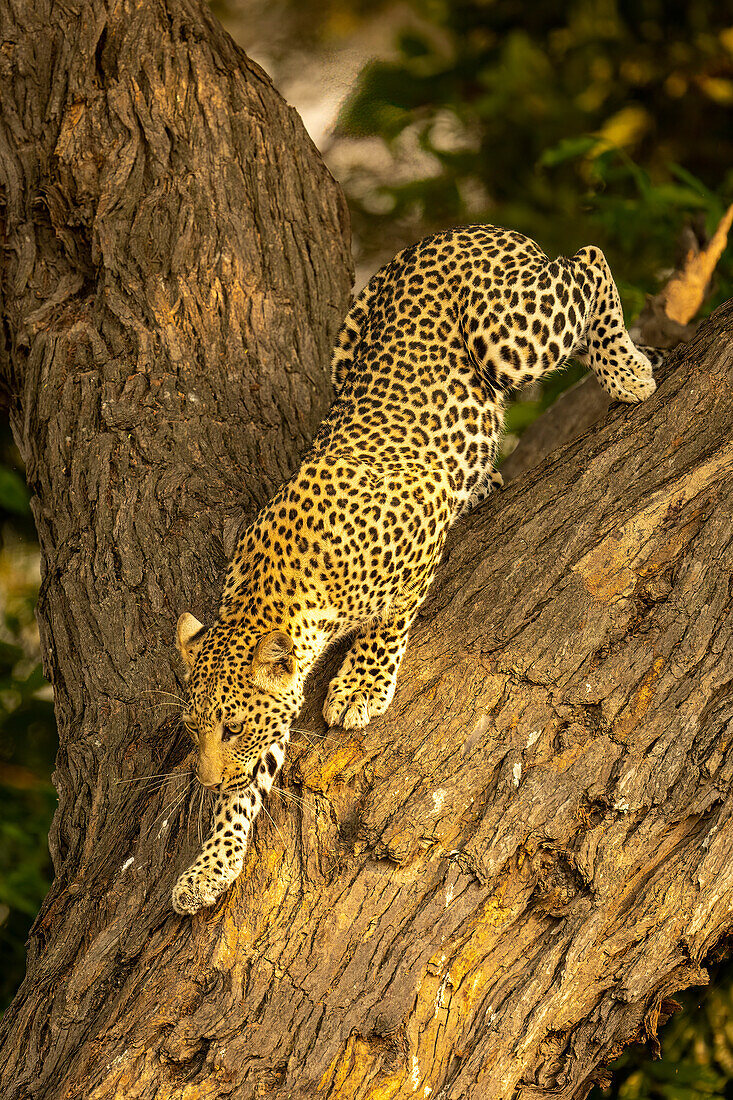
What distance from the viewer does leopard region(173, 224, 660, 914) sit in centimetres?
505

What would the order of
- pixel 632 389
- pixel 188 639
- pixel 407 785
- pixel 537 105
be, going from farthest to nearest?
1. pixel 537 105
2. pixel 632 389
3. pixel 188 639
4. pixel 407 785

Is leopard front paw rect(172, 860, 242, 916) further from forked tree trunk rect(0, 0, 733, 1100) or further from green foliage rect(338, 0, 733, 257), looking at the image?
green foliage rect(338, 0, 733, 257)

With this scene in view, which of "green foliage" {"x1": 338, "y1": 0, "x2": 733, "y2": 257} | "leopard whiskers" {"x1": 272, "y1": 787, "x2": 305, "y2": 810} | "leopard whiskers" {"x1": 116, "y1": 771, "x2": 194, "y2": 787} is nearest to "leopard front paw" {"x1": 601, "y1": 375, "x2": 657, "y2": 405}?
"leopard whiskers" {"x1": 272, "y1": 787, "x2": 305, "y2": 810}

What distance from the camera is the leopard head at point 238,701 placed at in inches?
196

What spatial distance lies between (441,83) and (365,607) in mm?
9522

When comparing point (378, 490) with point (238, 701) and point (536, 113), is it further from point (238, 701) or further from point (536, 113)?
point (536, 113)

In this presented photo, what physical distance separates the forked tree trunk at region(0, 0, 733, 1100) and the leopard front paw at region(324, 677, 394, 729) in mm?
82

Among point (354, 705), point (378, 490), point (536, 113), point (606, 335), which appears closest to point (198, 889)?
point (354, 705)

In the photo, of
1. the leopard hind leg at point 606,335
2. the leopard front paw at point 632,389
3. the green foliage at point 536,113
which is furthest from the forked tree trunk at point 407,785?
the green foliage at point 536,113

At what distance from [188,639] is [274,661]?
480 millimetres

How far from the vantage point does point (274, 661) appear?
5094 mm

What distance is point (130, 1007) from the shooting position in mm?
4391

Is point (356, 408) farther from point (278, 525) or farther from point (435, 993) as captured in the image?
point (435, 993)

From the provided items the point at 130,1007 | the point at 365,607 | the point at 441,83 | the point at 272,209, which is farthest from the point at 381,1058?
the point at 441,83
